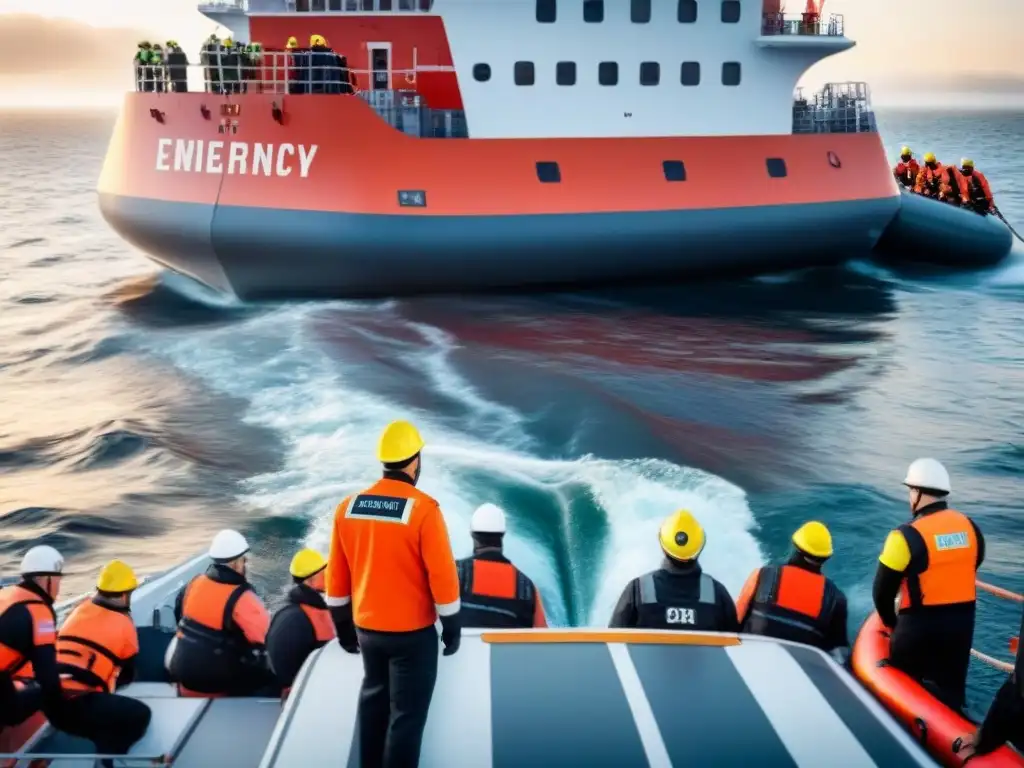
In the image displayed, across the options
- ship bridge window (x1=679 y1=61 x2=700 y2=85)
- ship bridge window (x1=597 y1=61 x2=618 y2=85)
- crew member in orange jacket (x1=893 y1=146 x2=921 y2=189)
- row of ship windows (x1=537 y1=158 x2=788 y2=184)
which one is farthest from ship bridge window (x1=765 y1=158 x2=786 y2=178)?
crew member in orange jacket (x1=893 y1=146 x2=921 y2=189)

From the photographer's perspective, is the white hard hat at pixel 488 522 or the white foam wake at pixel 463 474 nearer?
the white hard hat at pixel 488 522

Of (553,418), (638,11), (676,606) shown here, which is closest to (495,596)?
(676,606)

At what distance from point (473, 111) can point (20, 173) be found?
6000 centimetres

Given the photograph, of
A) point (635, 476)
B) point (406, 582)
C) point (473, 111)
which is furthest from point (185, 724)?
point (473, 111)

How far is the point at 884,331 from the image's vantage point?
1546 cm

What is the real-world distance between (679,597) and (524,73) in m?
12.6

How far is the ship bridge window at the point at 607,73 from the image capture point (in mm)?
15797

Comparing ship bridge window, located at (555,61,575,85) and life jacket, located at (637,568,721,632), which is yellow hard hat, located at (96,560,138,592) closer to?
life jacket, located at (637,568,721,632)

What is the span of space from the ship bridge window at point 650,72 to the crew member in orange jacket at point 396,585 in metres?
13.6

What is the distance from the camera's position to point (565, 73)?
621 inches

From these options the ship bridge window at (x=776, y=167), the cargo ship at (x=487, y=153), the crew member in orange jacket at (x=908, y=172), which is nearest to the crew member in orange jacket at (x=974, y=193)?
the crew member in orange jacket at (x=908, y=172)

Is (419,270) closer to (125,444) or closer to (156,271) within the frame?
(125,444)

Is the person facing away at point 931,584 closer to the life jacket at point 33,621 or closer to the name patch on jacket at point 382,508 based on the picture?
the name patch on jacket at point 382,508

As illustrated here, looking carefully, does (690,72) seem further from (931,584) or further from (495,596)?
(931,584)
